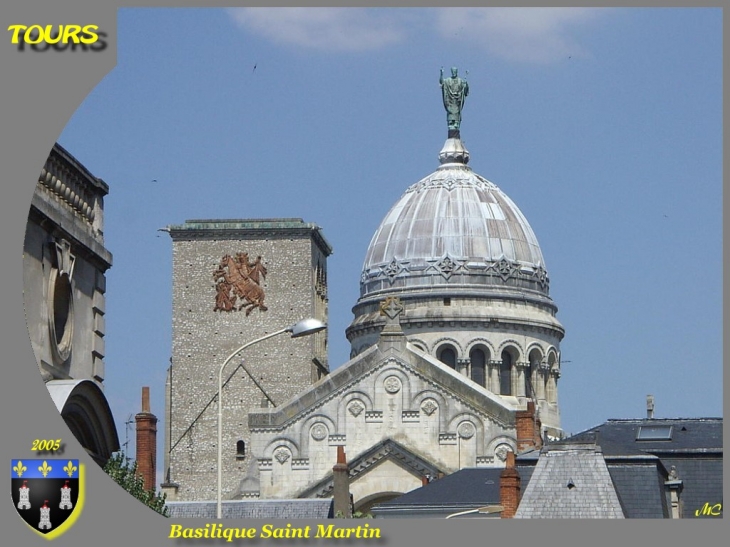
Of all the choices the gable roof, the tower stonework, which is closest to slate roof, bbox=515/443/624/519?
the gable roof

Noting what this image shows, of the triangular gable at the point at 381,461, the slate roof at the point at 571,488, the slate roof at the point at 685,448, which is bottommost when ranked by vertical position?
the slate roof at the point at 571,488

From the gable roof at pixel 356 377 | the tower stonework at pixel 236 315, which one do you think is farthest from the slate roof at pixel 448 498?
the tower stonework at pixel 236 315

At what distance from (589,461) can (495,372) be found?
4197 cm

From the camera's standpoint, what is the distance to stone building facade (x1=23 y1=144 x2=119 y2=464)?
35091mm

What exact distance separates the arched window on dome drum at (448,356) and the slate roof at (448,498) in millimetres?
26585

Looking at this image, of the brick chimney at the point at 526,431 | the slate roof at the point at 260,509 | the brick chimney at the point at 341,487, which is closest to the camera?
the brick chimney at the point at 341,487

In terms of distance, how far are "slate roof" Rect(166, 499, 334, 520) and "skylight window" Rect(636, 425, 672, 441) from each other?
8117 mm

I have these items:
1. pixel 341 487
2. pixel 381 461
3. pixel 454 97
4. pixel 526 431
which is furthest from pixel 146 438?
pixel 454 97

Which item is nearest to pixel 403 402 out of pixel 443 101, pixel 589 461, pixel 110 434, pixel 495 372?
pixel 495 372

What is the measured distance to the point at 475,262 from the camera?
93.3 metres

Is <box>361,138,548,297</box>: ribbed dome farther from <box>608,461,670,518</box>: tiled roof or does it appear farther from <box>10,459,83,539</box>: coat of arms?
<box>10,459,83,539</box>: coat of arms

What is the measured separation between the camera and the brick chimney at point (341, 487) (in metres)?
62.1

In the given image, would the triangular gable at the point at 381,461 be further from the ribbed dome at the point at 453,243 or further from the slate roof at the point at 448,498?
the ribbed dome at the point at 453,243

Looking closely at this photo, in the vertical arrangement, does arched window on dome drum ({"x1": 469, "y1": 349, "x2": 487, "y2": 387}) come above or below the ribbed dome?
below
